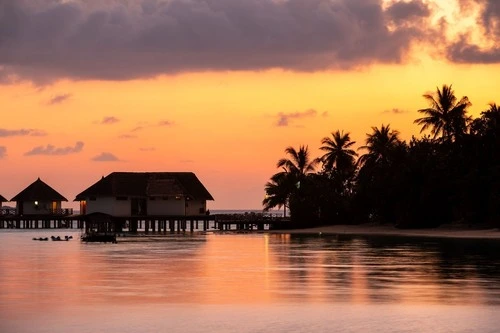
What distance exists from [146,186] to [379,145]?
2990cm

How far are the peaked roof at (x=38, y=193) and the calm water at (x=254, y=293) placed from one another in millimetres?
74529

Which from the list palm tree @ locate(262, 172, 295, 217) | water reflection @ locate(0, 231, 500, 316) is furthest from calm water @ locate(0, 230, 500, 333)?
palm tree @ locate(262, 172, 295, 217)

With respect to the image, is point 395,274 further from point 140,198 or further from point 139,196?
point 140,198

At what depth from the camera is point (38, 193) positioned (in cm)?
13150

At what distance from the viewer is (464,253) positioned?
59.7 meters

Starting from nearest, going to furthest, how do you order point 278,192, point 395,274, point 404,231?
1. point 395,274
2. point 404,231
3. point 278,192

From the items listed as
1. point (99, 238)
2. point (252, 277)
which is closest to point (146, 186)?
point (99, 238)

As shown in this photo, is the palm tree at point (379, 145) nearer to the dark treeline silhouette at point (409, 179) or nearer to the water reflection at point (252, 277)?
the dark treeline silhouette at point (409, 179)

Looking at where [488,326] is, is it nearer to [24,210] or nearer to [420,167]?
[420,167]


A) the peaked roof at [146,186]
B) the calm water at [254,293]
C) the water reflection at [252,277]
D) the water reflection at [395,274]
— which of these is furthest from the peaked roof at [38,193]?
the calm water at [254,293]

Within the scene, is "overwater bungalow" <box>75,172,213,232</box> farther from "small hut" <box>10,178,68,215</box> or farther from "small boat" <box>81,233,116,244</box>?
"small boat" <box>81,233,116,244</box>

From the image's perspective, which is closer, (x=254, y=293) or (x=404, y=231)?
(x=254, y=293)

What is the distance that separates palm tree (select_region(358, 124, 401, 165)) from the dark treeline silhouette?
118mm

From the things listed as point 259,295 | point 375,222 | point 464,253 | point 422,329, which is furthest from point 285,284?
point 375,222
